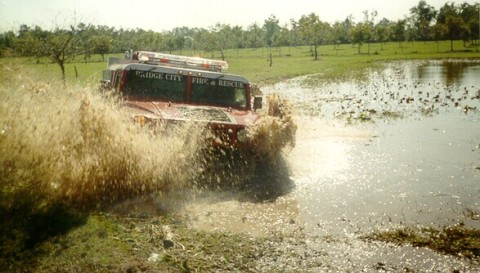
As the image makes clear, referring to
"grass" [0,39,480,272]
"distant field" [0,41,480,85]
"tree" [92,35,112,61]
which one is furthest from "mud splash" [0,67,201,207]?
"tree" [92,35,112,61]

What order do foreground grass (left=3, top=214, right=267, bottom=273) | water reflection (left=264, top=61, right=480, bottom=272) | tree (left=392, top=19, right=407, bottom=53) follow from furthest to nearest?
tree (left=392, top=19, right=407, bottom=53)
water reflection (left=264, top=61, right=480, bottom=272)
foreground grass (left=3, top=214, right=267, bottom=273)

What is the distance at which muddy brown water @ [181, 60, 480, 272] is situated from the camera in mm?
4652

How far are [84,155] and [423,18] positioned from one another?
304 ft

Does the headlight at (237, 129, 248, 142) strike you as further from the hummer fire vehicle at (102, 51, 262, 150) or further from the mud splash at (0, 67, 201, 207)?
the mud splash at (0, 67, 201, 207)

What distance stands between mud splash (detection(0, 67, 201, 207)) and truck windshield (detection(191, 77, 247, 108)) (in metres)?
1.84

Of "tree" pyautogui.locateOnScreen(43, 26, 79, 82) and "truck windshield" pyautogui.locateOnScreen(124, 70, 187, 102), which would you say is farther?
"tree" pyautogui.locateOnScreen(43, 26, 79, 82)

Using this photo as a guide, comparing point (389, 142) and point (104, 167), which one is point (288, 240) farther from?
point (389, 142)

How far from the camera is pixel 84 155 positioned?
5.85m

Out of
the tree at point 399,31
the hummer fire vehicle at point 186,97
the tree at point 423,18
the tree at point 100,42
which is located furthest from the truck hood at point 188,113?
the tree at point 423,18

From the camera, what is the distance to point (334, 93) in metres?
21.3

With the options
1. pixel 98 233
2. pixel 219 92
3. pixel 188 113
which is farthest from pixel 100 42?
pixel 98 233

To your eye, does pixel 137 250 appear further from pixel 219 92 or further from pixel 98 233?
pixel 219 92

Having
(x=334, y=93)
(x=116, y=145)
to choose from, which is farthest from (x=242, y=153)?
(x=334, y=93)

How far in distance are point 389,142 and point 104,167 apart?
25.6 ft
